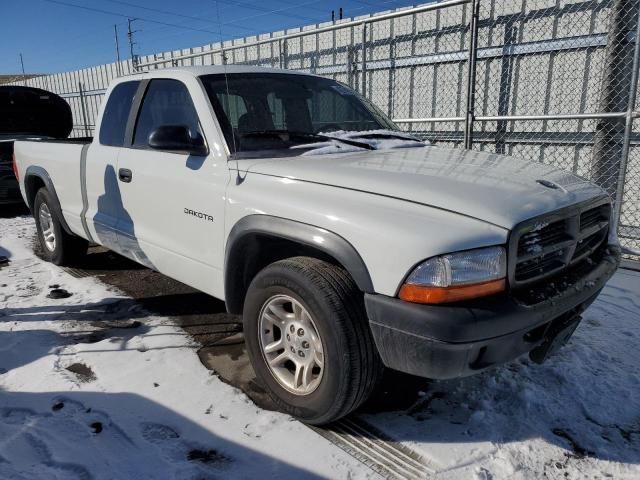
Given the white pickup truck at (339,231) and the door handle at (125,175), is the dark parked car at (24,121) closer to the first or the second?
the white pickup truck at (339,231)

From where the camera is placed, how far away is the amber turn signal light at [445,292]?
2031 mm

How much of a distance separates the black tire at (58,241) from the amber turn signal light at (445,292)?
164 inches

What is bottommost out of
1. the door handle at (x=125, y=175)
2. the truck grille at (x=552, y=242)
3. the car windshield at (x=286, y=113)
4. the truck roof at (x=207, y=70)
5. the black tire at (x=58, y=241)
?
the black tire at (x=58, y=241)

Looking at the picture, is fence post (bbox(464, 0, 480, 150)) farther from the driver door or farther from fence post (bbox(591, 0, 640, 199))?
the driver door

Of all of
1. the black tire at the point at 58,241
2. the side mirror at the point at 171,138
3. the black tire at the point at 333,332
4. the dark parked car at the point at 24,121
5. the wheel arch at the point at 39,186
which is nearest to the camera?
the black tire at the point at 333,332

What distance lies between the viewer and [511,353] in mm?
2170

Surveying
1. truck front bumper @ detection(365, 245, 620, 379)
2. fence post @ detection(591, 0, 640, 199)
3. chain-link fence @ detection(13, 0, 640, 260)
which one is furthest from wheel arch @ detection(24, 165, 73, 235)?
fence post @ detection(591, 0, 640, 199)

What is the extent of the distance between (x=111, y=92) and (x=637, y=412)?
440 cm

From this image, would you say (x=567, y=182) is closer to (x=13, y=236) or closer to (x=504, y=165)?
(x=504, y=165)

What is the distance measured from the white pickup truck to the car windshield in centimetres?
1

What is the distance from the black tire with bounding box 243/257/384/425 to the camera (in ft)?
7.38

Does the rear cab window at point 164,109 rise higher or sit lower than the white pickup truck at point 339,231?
higher

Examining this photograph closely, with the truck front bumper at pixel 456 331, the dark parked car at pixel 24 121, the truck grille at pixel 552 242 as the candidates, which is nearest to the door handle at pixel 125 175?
the truck front bumper at pixel 456 331

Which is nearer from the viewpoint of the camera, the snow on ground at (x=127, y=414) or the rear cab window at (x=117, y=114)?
the snow on ground at (x=127, y=414)
